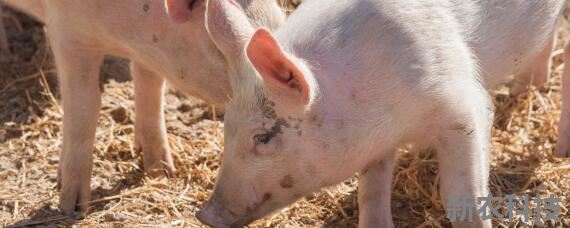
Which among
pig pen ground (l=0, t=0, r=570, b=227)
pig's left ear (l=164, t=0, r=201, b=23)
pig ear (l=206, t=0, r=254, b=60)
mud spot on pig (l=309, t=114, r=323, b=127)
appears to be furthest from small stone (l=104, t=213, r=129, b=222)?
mud spot on pig (l=309, t=114, r=323, b=127)

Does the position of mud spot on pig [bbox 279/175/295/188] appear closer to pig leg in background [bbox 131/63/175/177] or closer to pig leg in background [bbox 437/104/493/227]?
pig leg in background [bbox 437/104/493/227]

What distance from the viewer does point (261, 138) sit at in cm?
316

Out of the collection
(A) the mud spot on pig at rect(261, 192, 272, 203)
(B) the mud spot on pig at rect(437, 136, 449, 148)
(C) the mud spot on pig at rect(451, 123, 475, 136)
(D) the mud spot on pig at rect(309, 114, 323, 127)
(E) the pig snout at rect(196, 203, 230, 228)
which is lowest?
(E) the pig snout at rect(196, 203, 230, 228)

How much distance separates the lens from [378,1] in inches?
130

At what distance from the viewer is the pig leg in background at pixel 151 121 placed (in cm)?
462

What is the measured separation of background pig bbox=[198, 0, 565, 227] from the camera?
3146mm

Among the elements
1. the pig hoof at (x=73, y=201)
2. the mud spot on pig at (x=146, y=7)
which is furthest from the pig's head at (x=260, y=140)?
the pig hoof at (x=73, y=201)

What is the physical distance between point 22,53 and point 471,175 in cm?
347

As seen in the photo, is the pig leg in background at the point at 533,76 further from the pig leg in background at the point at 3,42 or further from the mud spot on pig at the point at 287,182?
the pig leg in background at the point at 3,42

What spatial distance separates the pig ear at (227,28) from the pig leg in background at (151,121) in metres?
1.39

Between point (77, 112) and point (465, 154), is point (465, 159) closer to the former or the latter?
point (465, 154)

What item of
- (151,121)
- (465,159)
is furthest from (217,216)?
(151,121)

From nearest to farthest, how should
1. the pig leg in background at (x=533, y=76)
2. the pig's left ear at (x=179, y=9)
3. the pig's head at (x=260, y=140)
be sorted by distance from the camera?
the pig's head at (x=260, y=140), the pig's left ear at (x=179, y=9), the pig leg in background at (x=533, y=76)

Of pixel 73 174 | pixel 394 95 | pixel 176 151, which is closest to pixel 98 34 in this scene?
pixel 73 174
